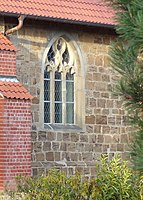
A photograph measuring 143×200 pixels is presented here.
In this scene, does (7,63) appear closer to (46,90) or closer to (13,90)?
(13,90)

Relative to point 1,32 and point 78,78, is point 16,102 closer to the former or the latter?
point 1,32

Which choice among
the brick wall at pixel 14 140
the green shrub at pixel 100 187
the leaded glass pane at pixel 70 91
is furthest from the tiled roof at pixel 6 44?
the green shrub at pixel 100 187

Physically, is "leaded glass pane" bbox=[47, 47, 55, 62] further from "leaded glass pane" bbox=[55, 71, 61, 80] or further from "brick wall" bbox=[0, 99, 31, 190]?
"brick wall" bbox=[0, 99, 31, 190]

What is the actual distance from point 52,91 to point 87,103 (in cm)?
95

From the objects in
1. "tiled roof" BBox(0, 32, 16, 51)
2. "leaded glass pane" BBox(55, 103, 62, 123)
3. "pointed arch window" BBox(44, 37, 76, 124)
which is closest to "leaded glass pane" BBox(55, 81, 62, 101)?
"pointed arch window" BBox(44, 37, 76, 124)

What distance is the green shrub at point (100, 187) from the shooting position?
10.7 metres

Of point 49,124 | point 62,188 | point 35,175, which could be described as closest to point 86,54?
point 49,124

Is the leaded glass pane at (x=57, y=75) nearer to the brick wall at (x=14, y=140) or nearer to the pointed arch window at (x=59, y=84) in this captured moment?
the pointed arch window at (x=59, y=84)

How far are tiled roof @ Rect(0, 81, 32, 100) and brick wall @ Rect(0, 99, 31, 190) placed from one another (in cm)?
10

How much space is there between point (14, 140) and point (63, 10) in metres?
3.69

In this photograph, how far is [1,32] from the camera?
1659 centimetres

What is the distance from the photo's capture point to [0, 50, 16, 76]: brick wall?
15805 millimetres

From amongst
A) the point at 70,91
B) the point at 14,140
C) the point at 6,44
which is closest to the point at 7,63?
the point at 6,44

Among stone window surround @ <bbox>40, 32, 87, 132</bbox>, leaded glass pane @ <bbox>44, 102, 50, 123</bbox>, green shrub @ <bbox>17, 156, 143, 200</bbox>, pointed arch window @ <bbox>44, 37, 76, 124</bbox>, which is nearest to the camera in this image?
green shrub @ <bbox>17, 156, 143, 200</bbox>
